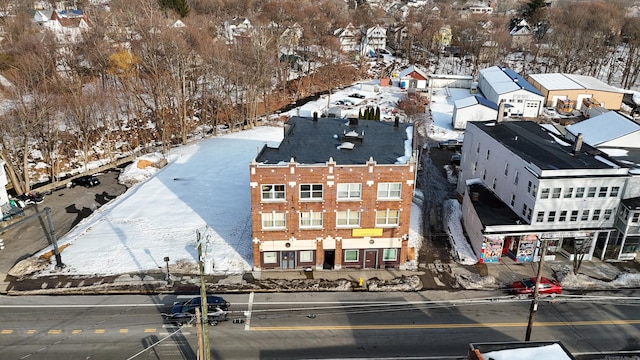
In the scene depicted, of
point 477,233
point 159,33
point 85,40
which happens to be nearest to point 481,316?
point 477,233

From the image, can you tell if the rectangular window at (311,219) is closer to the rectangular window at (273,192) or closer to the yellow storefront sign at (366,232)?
the rectangular window at (273,192)

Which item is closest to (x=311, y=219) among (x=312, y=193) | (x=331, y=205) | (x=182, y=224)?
(x=331, y=205)

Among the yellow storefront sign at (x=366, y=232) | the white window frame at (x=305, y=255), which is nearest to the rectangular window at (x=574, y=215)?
the yellow storefront sign at (x=366, y=232)

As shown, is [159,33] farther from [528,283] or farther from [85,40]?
[528,283]

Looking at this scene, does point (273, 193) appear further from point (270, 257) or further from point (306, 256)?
point (306, 256)

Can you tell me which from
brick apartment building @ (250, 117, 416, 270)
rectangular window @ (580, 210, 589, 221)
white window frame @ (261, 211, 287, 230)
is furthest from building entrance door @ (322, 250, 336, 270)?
rectangular window @ (580, 210, 589, 221)

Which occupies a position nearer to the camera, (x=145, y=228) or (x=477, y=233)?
(x=477, y=233)
